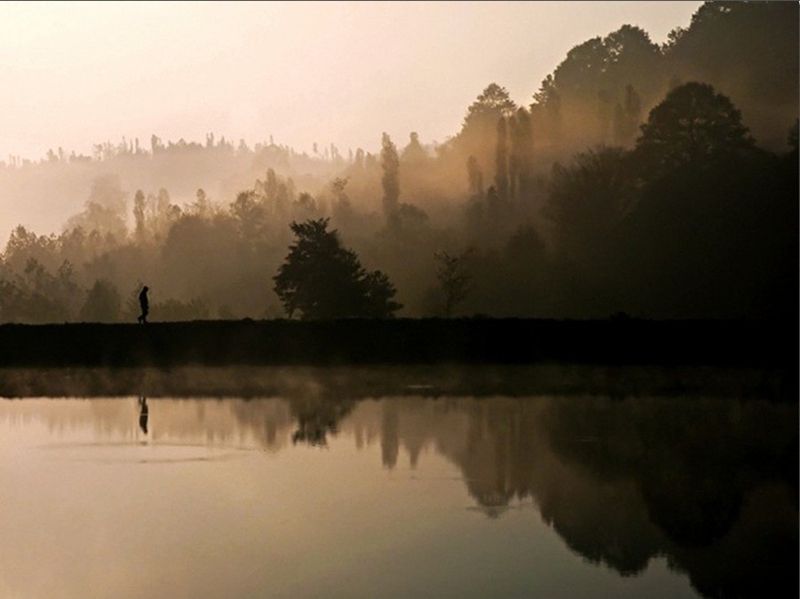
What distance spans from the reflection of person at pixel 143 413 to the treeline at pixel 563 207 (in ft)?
56.6

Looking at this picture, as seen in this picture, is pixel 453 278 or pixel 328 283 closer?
pixel 453 278

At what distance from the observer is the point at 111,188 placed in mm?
48469

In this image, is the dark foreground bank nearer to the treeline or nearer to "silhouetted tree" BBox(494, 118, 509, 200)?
the treeline

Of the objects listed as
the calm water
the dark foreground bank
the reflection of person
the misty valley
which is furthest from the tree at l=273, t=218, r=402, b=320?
the calm water

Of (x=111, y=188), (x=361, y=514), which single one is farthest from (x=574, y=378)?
(x=111, y=188)

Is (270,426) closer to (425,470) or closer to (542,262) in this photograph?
(425,470)

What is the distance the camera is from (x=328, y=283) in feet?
138

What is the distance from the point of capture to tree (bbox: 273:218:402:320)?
4197cm

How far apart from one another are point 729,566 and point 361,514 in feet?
12.2

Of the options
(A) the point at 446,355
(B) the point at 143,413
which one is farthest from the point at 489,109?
(B) the point at 143,413

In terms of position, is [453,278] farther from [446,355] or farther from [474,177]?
[446,355]

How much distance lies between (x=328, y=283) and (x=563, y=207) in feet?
23.1

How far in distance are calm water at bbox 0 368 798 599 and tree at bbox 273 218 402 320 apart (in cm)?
1898

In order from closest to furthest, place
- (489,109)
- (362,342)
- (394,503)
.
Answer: (394,503) → (362,342) → (489,109)
